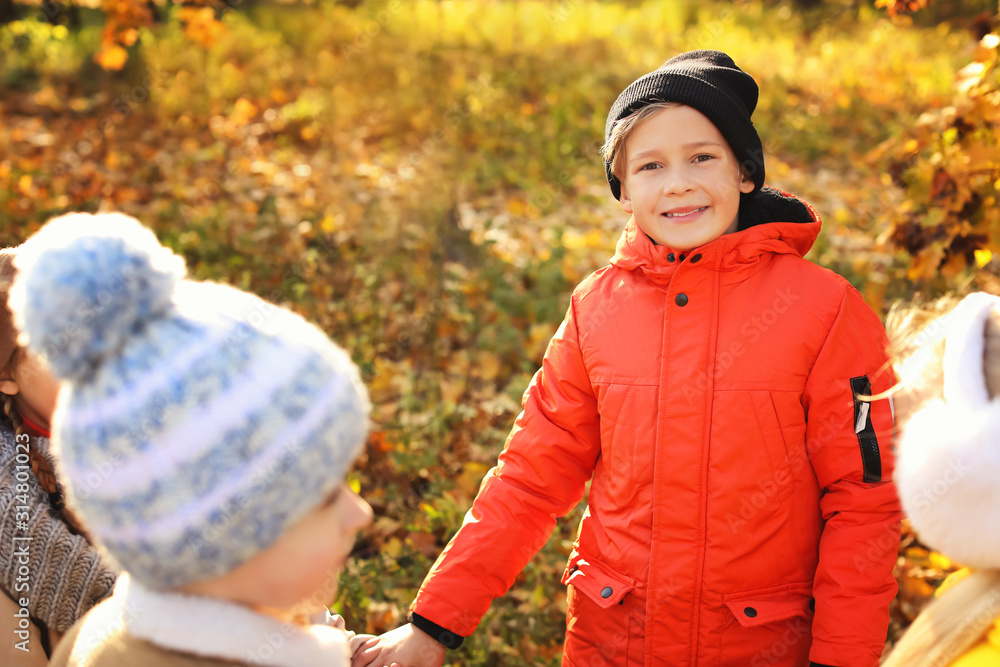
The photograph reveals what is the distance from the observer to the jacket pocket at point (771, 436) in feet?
5.80

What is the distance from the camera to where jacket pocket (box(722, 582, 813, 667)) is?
69.5 inches

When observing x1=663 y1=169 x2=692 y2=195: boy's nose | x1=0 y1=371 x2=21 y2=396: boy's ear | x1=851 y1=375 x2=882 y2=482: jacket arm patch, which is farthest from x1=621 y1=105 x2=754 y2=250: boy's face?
x1=0 y1=371 x2=21 y2=396: boy's ear

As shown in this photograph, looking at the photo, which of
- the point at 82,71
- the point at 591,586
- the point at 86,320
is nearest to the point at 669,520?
the point at 591,586

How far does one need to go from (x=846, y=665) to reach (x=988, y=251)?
210 cm

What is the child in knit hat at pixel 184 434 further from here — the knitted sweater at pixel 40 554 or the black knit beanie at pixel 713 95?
the black knit beanie at pixel 713 95

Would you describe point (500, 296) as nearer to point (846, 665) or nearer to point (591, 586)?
point (591, 586)

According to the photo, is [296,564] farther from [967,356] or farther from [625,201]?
[625,201]

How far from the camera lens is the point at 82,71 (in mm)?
8398

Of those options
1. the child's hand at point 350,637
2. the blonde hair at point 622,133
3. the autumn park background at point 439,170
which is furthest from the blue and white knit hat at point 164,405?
the autumn park background at point 439,170

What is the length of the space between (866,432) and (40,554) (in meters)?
1.97

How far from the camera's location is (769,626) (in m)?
1.80

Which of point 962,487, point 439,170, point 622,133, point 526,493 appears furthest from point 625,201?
point 439,170

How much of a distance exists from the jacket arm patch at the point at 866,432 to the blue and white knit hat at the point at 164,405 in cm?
123

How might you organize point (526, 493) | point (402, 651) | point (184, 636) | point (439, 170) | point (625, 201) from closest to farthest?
1. point (184, 636)
2. point (402, 651)
3. point (526, 493)
4. point (625, 201)
5. point (439, 170)
